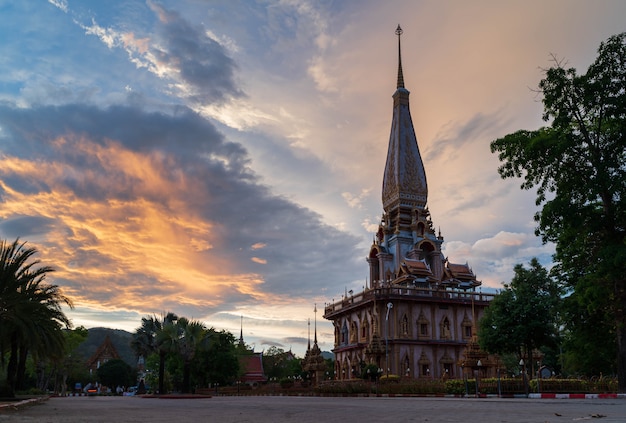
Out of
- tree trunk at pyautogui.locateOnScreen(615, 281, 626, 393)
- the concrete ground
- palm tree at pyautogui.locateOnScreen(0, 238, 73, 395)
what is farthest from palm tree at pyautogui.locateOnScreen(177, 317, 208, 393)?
tree trunk at pyautogui.locateOnScreen(615, 281, 626, 393)

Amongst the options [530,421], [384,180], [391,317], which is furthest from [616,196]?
[384,180]

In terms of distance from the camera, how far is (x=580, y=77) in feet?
95.0

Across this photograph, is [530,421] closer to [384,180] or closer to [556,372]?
[384,180]

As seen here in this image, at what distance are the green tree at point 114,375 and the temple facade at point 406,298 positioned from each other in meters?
51.1

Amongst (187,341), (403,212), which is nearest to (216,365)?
(187,341)

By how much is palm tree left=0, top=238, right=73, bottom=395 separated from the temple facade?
86.4ft

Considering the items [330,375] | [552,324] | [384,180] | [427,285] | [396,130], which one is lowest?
[330,375]

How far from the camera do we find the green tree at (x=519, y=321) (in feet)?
143

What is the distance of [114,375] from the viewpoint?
335 feet

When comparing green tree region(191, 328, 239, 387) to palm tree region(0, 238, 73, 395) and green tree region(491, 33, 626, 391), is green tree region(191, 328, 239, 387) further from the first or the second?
green tree region(491, 33, 626, 391)

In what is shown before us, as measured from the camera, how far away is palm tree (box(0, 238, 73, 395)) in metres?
26.9

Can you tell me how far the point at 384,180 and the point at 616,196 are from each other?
47674mm

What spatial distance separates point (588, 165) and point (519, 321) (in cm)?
1797

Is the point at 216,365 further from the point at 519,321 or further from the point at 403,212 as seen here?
the point at 519,321
